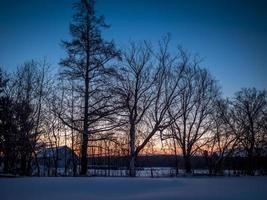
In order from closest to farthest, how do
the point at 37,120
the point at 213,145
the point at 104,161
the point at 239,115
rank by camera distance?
the point at 104,161 → the point at 37,120 → the point at 213,145 → the point at 239,115

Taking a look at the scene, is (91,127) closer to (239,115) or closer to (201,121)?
(201,121)

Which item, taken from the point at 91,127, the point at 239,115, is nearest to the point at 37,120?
the point at 91,127

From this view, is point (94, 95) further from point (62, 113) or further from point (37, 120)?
point (37, 120)

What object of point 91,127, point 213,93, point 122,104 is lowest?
point 91,127

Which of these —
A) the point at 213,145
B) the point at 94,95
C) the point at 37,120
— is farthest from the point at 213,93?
the point at 37,120

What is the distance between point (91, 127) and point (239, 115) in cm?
2167

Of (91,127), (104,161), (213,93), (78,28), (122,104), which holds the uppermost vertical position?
(78,28)

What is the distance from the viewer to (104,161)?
71.1 ft

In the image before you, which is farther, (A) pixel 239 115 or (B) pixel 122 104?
(A) pixel 239 115

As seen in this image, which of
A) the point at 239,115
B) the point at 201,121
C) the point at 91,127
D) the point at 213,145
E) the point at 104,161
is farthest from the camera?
the point at 239,115

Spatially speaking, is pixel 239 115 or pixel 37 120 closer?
pixel 37 120

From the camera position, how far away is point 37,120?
80.9 ft

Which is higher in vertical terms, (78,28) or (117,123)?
(78,28)

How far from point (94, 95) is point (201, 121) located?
14.1 metres
